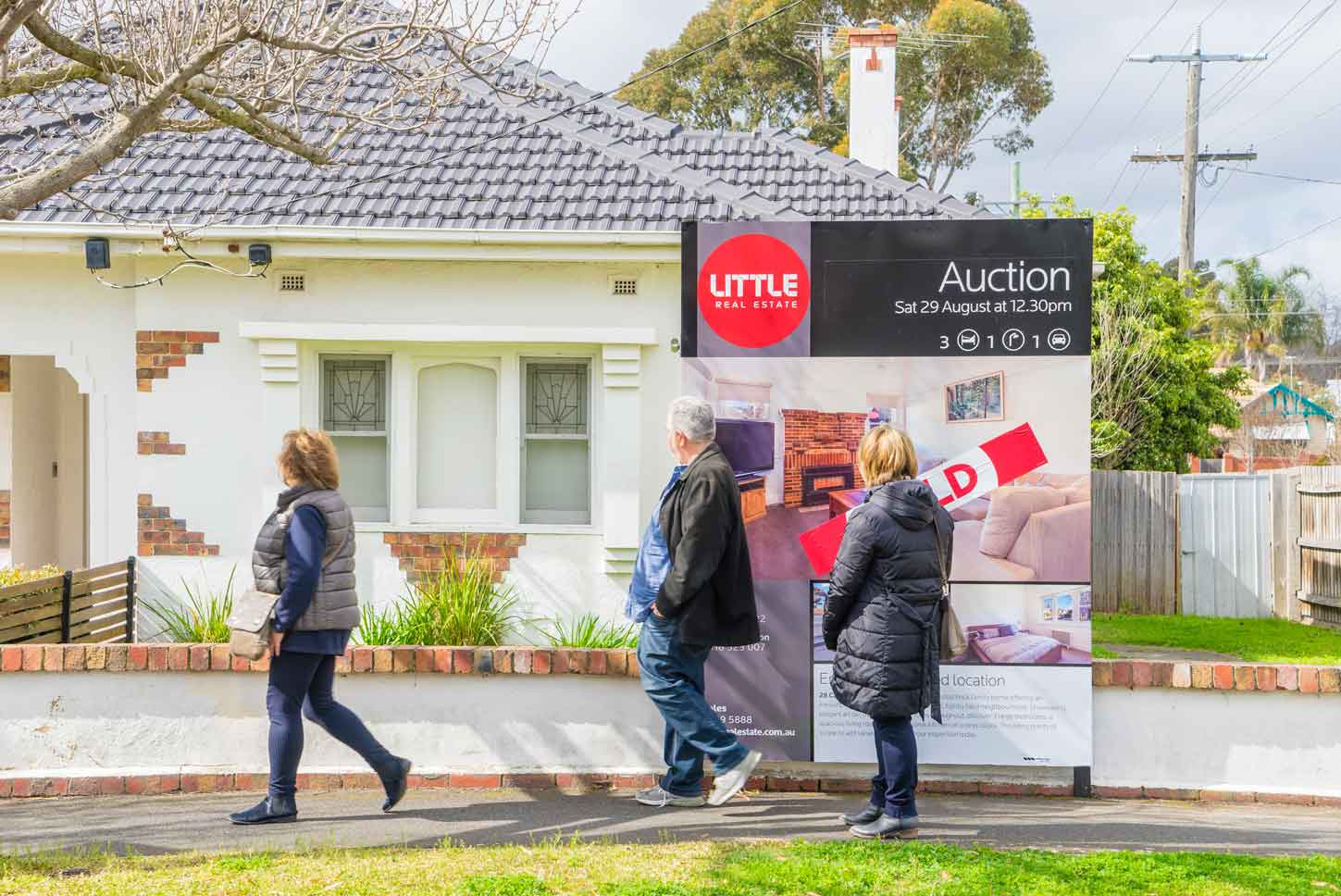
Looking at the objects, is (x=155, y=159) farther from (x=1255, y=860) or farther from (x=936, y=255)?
(x=1255, y=860)

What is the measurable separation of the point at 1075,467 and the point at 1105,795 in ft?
5.49

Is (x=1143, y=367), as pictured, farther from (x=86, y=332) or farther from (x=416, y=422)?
(x=86, y=332)

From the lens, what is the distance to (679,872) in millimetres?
5012

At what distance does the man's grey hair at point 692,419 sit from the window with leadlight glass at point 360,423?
160 inches

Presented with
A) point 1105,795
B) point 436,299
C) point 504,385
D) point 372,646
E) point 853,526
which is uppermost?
point 436,299

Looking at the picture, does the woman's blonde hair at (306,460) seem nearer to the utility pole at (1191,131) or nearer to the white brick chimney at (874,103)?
the white brick chimney at (874,103)

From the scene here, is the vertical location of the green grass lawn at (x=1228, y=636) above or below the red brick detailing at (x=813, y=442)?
below

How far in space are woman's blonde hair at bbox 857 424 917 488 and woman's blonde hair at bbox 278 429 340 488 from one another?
2.34m

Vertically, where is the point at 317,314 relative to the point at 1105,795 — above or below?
above

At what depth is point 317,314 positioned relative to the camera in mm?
9328

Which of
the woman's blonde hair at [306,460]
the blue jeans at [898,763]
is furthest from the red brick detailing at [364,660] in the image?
the blue jeans at [898,763]

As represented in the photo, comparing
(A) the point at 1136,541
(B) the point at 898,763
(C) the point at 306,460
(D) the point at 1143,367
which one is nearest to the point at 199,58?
(C) the point at 306,460

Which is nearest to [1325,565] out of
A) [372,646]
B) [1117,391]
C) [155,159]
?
[1117,391]

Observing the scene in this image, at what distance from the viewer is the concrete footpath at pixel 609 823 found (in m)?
5.67
